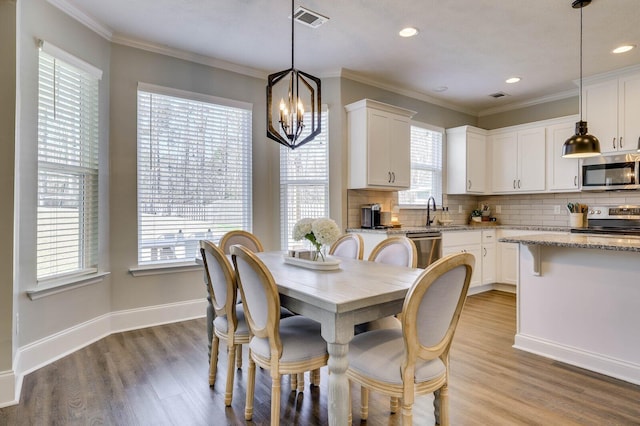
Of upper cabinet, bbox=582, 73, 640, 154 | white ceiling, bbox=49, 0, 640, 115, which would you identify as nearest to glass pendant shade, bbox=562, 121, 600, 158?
white ceiling, bbox=49, 0, 640, 115

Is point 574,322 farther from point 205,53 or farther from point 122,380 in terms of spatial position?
point 205,53

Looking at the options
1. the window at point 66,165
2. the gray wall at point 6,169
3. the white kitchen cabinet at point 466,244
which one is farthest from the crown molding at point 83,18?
the white kitchen cabinet at point 466,244

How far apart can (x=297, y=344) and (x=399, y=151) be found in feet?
10.9

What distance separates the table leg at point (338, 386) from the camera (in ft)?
5.14

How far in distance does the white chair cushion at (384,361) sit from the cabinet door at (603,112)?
165 inches

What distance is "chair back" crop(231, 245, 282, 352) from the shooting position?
172 cm

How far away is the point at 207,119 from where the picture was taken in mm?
4004

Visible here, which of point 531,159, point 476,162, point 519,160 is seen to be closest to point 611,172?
point 531,159

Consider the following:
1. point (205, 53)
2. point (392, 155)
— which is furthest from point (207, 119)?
point (392, 155)

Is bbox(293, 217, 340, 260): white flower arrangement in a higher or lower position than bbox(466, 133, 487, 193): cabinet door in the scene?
lower

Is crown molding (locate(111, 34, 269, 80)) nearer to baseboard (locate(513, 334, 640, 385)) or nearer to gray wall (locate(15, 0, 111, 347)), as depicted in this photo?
gray wall (locate(15, 0, 111, 347))

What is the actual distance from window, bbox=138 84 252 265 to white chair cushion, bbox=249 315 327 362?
2.24m

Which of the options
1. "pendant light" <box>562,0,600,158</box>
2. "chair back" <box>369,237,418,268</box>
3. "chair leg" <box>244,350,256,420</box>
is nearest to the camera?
"chair leg" <box>244,350,256,420</box>

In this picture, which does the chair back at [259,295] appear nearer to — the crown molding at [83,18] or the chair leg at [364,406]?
the chair leg at [364,406]
